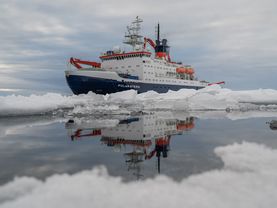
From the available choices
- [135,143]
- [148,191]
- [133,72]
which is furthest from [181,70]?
[148,191]

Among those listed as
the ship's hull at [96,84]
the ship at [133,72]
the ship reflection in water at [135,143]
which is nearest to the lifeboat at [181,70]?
the ship at [133,72]

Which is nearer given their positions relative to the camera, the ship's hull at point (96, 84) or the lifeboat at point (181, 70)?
the ship's hull at point (96, 84)

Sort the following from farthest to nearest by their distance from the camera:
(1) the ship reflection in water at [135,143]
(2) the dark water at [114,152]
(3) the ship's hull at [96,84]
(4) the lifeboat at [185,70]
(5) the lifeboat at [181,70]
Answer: (4) the lifeboat at [185,70] < (5) the lifeboat at [181,70] < (3) the ship's hull at [96,84] < (1) the ship reflection in water at [135,143] < (2) the dark water at [114,152]

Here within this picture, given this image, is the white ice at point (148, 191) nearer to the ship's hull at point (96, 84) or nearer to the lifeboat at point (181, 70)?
the ship's hull at point (96, 84)

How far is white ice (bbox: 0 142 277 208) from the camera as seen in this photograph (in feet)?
15.3

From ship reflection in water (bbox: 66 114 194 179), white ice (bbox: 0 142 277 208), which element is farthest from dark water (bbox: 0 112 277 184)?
white ice (bbox: 0 142 277 208)

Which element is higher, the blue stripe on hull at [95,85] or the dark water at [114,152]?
the blue stripe on hull at [95,85]

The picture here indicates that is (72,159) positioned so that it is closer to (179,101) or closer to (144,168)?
(144,168)

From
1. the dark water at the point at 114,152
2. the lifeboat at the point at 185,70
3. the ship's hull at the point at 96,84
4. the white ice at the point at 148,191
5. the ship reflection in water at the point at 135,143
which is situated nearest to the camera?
the white ice at the point at 148,191

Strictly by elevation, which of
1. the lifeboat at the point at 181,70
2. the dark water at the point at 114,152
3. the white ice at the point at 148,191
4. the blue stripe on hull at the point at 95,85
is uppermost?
the lifeboat at the point at 181,70

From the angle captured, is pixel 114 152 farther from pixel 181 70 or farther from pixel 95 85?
pixel 181 70

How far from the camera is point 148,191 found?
5207 mm

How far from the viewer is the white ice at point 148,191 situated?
465 cm

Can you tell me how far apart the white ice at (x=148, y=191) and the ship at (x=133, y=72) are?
28.4 m
